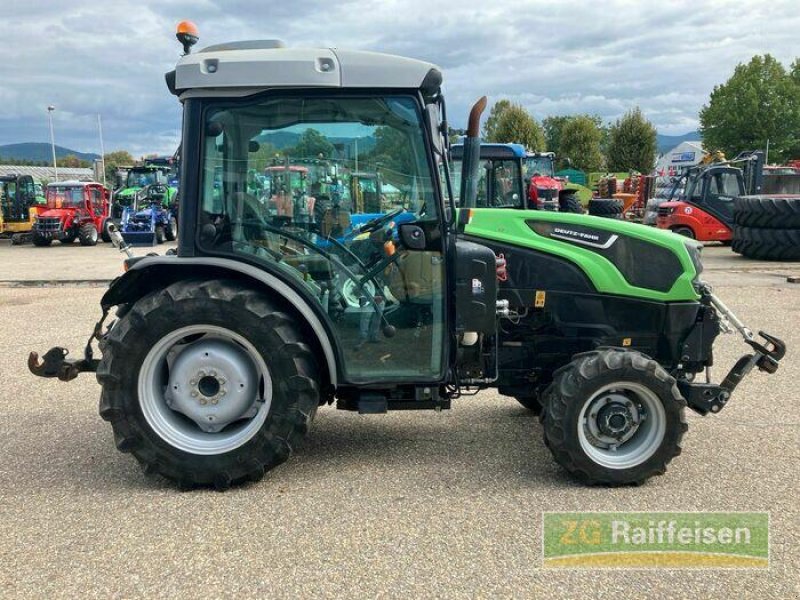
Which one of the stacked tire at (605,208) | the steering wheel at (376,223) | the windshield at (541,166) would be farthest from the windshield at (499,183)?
the steering wheel at (376,223)

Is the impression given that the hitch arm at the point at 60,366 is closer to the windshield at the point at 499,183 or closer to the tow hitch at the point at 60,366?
the tow hitch at the point at 60,366

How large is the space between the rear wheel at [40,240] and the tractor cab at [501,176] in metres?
15.9

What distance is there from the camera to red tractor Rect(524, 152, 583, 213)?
1786 centimetres

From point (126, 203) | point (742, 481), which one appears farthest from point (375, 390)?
point (126, 203)

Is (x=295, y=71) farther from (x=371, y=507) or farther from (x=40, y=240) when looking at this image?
(x=40, y=240)

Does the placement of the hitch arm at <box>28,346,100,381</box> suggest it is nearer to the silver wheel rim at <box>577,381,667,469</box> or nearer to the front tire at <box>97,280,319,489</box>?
the front tire at <box>97,280,319,489</box>

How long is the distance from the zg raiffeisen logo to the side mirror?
1559 mm

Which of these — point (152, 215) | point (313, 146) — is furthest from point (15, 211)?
point (313, 146)

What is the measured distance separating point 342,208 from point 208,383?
1.24 m

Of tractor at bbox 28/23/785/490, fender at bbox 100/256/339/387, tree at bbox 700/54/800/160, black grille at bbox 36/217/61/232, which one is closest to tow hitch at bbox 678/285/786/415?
tractor at bbox 28/23/785/490

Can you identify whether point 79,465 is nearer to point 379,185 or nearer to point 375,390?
point 375,390

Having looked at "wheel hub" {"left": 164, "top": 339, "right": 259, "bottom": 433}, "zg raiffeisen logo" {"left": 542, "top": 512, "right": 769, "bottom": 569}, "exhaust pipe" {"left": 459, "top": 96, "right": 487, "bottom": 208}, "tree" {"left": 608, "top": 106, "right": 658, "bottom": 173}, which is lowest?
"zg raiffeisen logo" {"left": 542, "top": 512, "right": 769, "bottom": 569}

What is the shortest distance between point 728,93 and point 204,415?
172ft

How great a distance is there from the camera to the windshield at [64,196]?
22.3 meters
